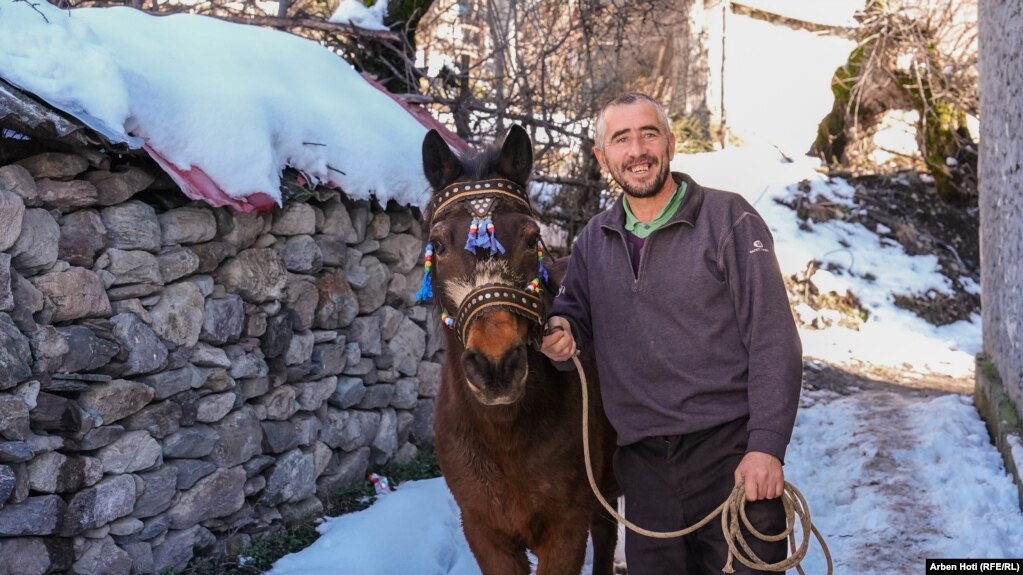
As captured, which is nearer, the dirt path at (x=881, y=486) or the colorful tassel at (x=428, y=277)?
the colorful tassel at (x=428, y=277)

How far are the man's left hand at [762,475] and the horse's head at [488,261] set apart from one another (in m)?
0.66

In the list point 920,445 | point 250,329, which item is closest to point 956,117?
point 920,445

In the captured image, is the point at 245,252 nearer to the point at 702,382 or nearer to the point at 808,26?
the point at 702,382

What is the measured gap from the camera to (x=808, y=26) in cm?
1853

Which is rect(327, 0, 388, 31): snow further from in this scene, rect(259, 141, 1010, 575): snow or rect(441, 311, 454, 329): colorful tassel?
rect(441, 311, 454, 329): colorful tassel

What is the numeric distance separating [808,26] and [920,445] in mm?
13885

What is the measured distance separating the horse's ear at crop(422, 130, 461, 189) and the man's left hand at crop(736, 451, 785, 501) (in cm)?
131

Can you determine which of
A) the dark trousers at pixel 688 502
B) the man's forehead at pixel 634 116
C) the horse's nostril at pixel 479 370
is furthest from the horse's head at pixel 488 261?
the dark trousers at pixel 688 502

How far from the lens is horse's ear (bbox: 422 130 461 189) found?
3016 millimetres

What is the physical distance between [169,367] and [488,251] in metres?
2.47

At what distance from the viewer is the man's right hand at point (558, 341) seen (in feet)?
9.14

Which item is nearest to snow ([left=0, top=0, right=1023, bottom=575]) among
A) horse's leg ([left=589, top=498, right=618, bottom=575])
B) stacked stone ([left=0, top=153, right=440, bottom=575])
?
stacked stone ([left=0, top=153, right=440, bottom=575])

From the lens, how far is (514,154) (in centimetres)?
308

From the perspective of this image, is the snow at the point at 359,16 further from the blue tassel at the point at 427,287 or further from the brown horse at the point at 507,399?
the blue tassel at the point at 427,287
